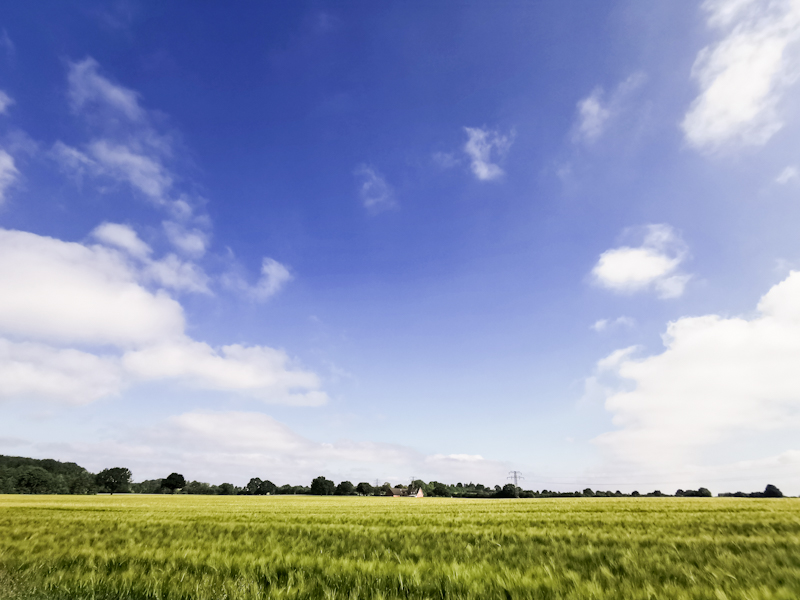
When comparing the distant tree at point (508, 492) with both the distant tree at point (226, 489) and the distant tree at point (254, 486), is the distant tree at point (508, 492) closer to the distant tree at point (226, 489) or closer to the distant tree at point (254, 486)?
the distant tree at point (254, 486)

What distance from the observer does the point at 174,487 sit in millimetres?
130000

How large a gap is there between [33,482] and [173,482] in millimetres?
36164

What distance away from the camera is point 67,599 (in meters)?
4.39

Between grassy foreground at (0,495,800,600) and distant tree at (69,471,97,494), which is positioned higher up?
grassy foreground at (0,495,800,600)

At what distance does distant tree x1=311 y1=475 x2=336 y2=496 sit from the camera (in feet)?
422

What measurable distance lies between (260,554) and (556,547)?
4726mm

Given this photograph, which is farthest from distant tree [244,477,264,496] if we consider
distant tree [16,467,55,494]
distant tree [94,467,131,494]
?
distant tree [16,467,55,494]

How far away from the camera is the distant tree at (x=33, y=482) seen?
335 ft

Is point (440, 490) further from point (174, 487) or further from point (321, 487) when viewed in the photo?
point (174, 487)

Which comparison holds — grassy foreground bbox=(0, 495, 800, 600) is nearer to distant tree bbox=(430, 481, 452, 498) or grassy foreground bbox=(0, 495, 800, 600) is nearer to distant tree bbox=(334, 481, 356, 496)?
distant tree bbox=(334, 481, 356, 496)

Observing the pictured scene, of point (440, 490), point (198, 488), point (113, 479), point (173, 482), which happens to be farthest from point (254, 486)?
point (440, 490)

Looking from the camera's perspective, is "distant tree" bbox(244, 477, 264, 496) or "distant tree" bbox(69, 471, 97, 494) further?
"distant tree" bbox(244, 477, 264, 496)

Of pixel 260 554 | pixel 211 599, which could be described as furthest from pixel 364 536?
pixel 211 599

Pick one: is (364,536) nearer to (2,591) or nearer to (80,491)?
(2,591)
